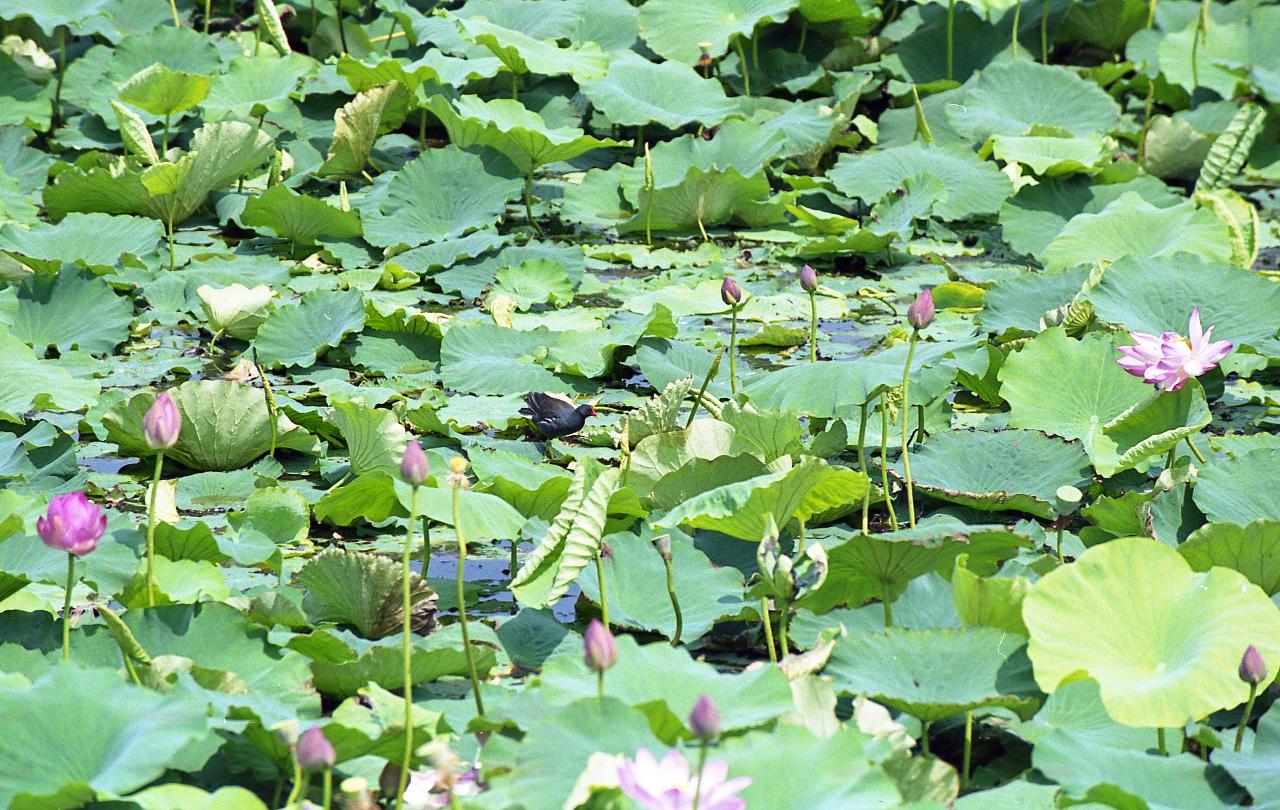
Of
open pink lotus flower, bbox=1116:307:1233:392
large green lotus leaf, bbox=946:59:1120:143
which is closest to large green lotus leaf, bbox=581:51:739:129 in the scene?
large green lotus leaf, bbox=946:59:1120:143

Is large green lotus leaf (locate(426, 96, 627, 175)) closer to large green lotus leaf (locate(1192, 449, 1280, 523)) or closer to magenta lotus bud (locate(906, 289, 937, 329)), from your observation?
magenta lotus bud (locate(906, 289, 937, 329))

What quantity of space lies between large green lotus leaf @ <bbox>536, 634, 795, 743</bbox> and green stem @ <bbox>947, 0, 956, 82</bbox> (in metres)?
3.81

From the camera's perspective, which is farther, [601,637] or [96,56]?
[96,56]

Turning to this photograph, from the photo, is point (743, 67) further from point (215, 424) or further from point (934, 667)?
point (934, 667)

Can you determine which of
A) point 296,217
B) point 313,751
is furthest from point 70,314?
point 313,751

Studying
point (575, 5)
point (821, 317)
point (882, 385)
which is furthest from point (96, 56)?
point (882, 385)

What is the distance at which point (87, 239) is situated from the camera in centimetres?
358

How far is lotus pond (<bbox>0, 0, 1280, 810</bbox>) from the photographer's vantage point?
164cm

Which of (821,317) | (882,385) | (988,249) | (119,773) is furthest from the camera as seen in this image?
(988,249)

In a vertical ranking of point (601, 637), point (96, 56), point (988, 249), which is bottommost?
point (988, 249)

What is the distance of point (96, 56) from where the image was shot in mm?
4797

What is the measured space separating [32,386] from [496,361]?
913mm

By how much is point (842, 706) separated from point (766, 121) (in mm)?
3046

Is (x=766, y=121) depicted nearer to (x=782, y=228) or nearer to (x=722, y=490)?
(x=782, y=228)
